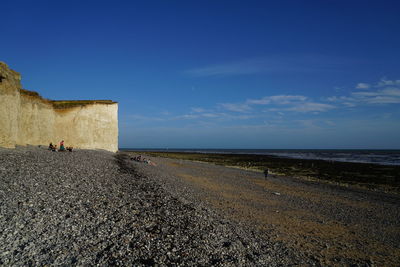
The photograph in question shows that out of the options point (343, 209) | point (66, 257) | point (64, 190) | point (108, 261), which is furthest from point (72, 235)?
point (343, 209)

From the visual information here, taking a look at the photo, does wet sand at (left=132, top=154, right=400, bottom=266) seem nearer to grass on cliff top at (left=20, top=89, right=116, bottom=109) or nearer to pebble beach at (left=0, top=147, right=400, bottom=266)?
pebble beach at (left=0, top=147, right=400, bottom=266)

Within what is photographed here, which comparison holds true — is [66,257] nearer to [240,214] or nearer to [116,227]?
[116,227]

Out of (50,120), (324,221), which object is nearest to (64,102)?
(50,120)

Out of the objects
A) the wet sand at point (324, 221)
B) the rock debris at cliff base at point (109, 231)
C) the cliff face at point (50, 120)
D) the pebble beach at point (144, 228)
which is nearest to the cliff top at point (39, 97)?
the cliff face at point (50, 120)

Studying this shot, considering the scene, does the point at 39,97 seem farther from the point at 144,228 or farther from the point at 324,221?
the point at 324,221

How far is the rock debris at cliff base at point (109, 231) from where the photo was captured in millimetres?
5520

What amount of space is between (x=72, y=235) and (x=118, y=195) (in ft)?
12.3

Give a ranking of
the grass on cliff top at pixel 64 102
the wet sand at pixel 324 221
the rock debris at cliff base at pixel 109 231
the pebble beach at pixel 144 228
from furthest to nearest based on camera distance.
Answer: the grass on cliff top at pixel 64 102, the wet sand at pixel 324 221, the pebble beach at pixel 144 228, the rock debris at cliff base at pixel 109 231

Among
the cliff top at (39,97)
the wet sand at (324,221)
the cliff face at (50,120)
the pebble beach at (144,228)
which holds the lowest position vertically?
the wet sand at (324,221)

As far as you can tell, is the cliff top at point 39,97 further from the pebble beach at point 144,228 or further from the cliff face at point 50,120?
the pebble beach at point 144,228

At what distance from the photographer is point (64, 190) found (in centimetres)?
920

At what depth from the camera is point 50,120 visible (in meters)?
29.3

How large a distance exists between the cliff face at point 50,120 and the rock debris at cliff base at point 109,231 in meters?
8.36

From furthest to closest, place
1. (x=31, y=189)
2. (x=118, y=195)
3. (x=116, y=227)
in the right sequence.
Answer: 1. (x=118, y=195)
2. (x=31, y=189)
3. (x=116, y=227)
